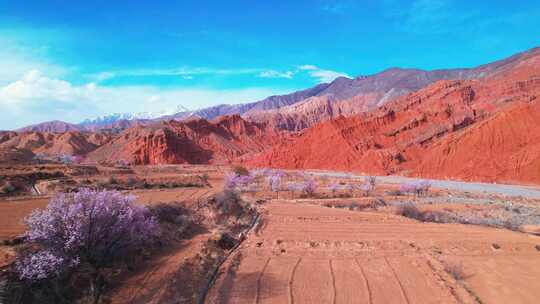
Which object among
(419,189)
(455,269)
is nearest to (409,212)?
(455,269)

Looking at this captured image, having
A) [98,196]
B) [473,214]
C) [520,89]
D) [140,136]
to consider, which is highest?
[520,89]

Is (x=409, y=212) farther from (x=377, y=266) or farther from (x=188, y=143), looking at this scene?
(x=188, y=143)

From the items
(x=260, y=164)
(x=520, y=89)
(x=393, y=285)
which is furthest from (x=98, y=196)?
(x=520, y=89)

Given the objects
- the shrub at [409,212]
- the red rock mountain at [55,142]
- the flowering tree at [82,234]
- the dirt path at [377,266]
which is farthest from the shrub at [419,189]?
the red rock mountain at [55,142]

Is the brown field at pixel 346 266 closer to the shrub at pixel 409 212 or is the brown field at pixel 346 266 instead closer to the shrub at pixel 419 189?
the shrub at pixel 409 212

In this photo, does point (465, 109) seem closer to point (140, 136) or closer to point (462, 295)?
point (462, 295)

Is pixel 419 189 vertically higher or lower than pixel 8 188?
lower

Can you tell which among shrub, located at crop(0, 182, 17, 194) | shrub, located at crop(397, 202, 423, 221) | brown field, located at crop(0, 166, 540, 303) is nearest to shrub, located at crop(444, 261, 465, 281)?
brown field, located at crop(0, 166, 540, 303)
